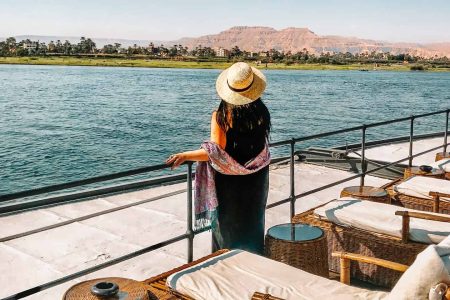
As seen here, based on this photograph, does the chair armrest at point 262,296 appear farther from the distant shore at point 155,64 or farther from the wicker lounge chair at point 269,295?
the distant shore at point 155,64

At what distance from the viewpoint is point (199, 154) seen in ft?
11.7

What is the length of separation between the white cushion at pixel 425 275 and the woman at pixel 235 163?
5.23 ft

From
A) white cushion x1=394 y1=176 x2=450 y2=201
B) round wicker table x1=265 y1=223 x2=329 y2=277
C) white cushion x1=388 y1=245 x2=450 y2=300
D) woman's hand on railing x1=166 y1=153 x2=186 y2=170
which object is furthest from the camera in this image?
white cushion x1=394 y1=176 x2=450 y2=201

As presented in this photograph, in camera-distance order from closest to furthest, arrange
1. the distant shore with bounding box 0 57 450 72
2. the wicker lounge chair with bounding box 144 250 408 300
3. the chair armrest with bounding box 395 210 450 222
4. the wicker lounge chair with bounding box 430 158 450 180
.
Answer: the wicker lounge chair with bounding box 144 250 408 300, the chair armrest with bounding box 395 210 450 222, the wicker lounge chair with bounding box 430 158 450 180, the distant shore with bounding box 0 57 450 72

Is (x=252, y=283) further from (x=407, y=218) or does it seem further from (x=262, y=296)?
(x=407, y=218)

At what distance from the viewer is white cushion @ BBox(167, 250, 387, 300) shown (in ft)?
9.77

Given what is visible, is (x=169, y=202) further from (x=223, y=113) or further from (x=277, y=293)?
(x=277, y=293)

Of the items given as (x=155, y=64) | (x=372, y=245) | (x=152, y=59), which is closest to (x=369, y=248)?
(x=372, y=245)

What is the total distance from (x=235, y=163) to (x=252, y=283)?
2.88ft

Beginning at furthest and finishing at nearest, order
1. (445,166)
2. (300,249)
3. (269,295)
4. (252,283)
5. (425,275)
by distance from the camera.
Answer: (445,166)
(300,249)
(252,283)
(269,295)
(425,275)

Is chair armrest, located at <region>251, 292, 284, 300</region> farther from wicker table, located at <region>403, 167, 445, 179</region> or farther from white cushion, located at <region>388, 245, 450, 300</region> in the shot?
wicker table, located at <region>403, 167, 445, 179</region>

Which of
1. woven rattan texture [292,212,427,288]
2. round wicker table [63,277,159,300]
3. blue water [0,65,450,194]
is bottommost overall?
blue water [0,65,450,194]

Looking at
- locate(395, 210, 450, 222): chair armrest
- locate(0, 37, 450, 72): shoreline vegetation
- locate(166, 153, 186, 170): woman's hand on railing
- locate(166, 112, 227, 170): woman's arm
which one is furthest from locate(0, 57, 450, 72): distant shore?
locate(166, 153, 186, 170): woman's hand on railing

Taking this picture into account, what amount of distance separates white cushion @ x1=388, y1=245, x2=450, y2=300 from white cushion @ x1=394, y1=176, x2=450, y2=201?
10.0 ft
